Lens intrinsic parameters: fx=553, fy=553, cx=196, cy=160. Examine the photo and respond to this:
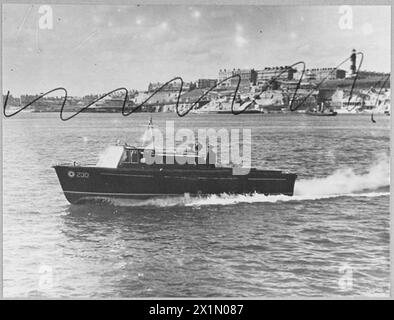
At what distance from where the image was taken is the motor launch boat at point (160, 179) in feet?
14.7

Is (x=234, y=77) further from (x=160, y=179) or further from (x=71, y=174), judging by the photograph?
(x=71, y=174)

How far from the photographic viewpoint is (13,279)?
166 inches

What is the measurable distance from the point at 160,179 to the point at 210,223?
0.55 meters

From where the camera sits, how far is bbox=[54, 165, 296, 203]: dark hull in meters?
4.48

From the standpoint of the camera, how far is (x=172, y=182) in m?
4.51

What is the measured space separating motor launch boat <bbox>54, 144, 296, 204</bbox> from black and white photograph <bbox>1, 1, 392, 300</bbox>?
0.01 meters

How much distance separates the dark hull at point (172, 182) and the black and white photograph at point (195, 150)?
12mm

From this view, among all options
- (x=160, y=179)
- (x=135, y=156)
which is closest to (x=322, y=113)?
(x=160, y=179)

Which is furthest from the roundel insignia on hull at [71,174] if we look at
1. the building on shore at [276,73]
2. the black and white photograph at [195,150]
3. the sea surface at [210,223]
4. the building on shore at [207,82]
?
the building on shore at [276,73]

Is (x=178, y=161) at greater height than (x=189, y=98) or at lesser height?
lesser

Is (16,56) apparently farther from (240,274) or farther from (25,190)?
(240,274)

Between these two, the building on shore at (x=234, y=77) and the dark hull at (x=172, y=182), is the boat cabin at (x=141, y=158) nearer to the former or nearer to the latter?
the dark hull at (x=172, y=182)
